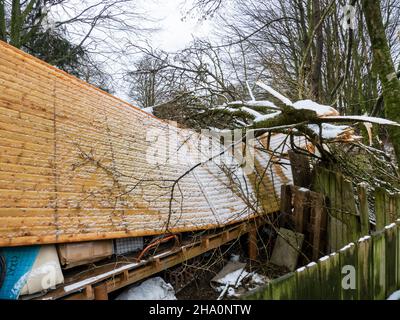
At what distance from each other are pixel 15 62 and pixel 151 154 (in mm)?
3032

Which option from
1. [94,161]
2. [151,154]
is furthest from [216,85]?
[94,161]

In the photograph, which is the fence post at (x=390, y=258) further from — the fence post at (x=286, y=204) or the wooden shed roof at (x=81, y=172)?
the fence post at (x=286, y=204)

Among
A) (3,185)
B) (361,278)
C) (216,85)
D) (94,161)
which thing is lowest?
(361,278)

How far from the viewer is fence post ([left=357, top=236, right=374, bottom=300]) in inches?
102

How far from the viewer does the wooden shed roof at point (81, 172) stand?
10.2 feet

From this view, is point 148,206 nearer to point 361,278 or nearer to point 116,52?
point 361,278

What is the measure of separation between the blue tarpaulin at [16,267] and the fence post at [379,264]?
3.70m

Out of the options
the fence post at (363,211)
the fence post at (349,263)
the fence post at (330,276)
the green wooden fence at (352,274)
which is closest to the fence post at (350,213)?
the fence post at (363,211)

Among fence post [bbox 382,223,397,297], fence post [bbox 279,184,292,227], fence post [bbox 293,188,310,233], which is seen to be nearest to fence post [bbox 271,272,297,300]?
fence post [bbox 382,223,397,297]

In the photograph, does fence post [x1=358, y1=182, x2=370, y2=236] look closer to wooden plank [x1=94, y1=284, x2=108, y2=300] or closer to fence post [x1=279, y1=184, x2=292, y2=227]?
fence post [x1=279, y1=184, x2=292, y2=227]

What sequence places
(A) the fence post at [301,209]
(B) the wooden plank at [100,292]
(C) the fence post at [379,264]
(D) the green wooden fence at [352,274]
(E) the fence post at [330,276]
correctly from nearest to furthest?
(D) the green wooden fence at [352,274] < (E) the fence post at [330,276] < (C) the fence post at [379,264] < (B) the wooden plank at [100,292] < (A) the fence post at [301,209]

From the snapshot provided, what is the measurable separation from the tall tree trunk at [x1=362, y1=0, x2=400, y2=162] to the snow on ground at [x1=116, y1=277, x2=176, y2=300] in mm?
4705

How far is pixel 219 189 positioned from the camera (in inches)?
237

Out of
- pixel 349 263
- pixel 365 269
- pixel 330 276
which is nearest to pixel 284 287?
pixel 330 276
